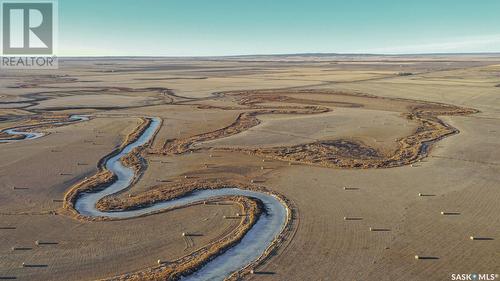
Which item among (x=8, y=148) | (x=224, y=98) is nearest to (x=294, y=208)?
(x=8, y=148)

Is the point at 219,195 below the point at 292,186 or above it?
below

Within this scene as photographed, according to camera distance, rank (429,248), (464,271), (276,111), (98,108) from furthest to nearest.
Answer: (98,108), (276,111), (429,248), (464,271)

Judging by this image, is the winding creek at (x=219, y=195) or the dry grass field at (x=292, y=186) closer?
the winding creek at (x=219, y=195)

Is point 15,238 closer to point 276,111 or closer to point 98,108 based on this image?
point 276,111

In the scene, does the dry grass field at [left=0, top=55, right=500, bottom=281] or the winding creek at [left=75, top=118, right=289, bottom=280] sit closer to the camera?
the winding creek at [left=75, top=118, right=289, bottom=280]
